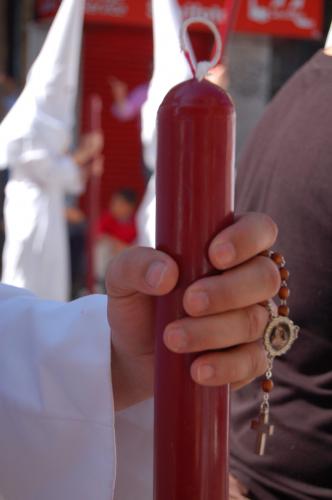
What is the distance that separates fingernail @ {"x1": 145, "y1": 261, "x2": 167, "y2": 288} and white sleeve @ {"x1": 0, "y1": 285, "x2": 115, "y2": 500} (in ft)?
0.99

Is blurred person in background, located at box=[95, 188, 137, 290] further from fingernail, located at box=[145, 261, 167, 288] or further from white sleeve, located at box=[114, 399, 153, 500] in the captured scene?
fingernail, located at box=[145, 261, 167, 288]

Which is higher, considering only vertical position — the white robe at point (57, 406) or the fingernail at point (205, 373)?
the fingernail at point (205, 373)

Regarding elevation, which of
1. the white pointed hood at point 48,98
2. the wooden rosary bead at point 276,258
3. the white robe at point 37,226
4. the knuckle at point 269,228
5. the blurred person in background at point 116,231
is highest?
the knuckle at point 269,228

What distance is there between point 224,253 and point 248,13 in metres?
7.66

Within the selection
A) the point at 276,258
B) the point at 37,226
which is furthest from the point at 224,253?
the point at 37,226

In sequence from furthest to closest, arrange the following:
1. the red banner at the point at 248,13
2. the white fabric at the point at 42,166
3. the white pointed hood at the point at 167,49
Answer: the red banner at the point at 248,13, the white fabric at the point at 42,166, the white pointed hood at the point at 167,49

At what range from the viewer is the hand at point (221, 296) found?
2.09 feet

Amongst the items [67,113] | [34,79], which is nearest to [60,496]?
[34,79]

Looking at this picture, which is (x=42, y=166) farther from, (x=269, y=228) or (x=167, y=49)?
(x=269, y=228)

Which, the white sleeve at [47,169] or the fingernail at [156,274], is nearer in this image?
the fingernail at [156,274]

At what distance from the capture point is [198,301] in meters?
0.63

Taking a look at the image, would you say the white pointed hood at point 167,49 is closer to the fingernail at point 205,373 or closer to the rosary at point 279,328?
the rosary at point 279,328

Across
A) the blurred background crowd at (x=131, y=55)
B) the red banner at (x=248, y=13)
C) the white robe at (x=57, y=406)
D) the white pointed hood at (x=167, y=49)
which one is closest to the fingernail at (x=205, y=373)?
the white robe at (x=57, y=406)

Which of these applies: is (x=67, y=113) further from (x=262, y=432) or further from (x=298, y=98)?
(x=262, y=432)
